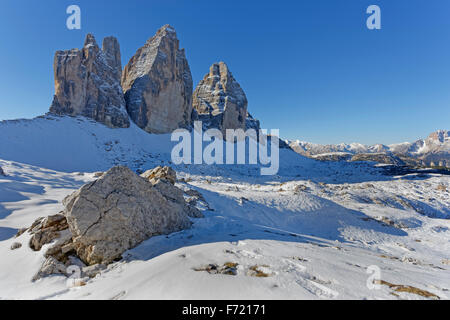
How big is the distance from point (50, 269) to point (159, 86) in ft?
176

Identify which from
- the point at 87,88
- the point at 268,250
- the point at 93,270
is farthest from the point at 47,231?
the point at 87,88

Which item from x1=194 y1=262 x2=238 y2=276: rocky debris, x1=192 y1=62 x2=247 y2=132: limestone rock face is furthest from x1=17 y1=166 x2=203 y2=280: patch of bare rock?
x1=192 y1=62 x2=247 y2=132: limestone rock face

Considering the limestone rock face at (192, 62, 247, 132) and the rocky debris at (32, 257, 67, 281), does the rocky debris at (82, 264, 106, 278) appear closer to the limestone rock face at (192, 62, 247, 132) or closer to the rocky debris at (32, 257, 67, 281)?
the rocky debris at (32, 257, 67, 281)

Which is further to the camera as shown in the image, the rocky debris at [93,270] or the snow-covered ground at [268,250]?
the rocky debris at [93,270]

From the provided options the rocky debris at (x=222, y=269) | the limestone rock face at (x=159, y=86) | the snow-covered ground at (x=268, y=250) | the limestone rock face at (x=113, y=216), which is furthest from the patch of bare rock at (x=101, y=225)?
the limestone rock face at (x=159, y=86)

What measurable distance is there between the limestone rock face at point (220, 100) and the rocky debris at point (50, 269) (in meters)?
64.0

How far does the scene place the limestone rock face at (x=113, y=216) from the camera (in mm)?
4996

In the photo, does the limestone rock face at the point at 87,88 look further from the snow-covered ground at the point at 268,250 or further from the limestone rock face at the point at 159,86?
the snow-covered ground at the point at 268,250

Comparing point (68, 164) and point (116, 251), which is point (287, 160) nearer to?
point (68, 164)

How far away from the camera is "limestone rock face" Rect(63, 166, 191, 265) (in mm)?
4996

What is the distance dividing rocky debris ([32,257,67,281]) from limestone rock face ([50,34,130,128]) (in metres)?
43.8

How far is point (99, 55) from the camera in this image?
44.8 metres

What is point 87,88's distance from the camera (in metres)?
41.8

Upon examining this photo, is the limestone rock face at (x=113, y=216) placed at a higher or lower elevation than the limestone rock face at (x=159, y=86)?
lower
